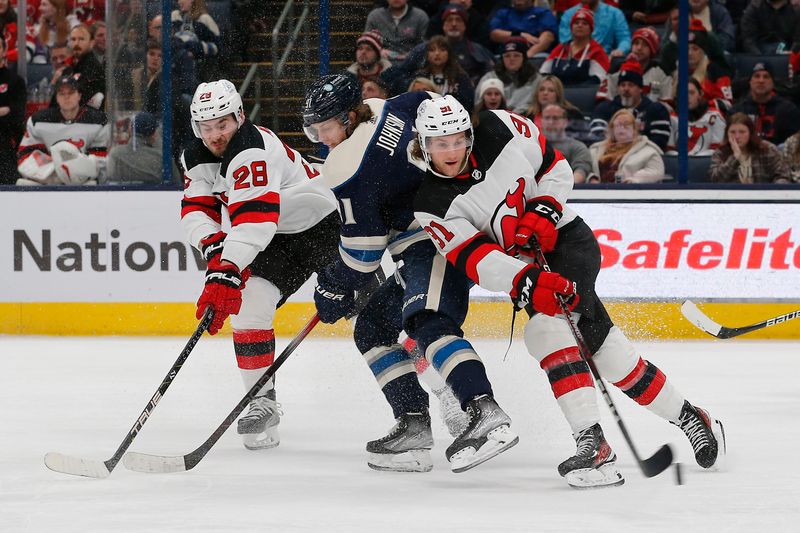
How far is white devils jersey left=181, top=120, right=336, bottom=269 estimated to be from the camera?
142 inches

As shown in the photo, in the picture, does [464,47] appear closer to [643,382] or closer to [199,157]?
[199,157]

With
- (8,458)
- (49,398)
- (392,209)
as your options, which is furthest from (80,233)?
(392,209)

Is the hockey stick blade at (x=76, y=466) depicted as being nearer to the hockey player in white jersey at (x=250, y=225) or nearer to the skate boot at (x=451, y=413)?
the hockey player in white jersey at (x=250, y=225)

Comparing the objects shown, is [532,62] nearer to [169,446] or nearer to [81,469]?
[169,446]

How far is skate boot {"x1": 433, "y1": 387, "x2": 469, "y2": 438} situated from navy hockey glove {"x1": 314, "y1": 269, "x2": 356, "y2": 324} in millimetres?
414

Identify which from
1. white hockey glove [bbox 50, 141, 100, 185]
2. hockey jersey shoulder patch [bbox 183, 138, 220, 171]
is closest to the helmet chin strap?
hockey jersey shoulder patch [bbox 183, 138, 220, 171]

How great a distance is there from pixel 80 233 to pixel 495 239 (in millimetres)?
3687

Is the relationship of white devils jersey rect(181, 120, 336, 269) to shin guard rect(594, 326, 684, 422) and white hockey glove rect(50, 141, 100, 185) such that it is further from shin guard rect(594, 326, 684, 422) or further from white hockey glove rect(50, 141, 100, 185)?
white hockey glove rect(50, 141, 100, 185)

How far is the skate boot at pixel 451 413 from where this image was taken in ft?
12.1

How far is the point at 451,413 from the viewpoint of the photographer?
147 inches

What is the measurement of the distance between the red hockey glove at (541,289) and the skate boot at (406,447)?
57cm

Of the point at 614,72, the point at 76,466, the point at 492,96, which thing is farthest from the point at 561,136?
the point at 76,466

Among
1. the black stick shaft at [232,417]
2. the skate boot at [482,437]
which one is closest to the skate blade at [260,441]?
the black stick shaft at [232,417]

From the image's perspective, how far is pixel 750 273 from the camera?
6152mm
